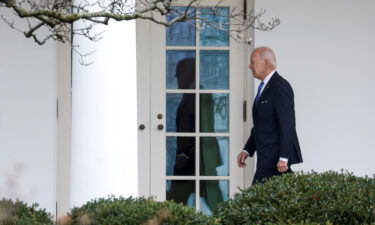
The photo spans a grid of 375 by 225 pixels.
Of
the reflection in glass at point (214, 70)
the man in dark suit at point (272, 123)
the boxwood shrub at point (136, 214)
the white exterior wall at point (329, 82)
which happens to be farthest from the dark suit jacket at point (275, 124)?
the boxwood shrub at point (136, 214)

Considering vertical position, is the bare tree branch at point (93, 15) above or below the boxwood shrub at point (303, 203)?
above

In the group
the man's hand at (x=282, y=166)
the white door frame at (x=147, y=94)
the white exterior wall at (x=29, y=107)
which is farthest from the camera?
the white door frame at (x=147, y=94)

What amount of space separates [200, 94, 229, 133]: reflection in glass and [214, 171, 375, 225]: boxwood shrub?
9.99 ft

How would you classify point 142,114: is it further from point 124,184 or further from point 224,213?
point 224,213

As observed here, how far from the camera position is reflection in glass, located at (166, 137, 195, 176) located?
10.8 m

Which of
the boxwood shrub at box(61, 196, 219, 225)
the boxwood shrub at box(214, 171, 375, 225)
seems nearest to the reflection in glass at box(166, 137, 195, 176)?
the boxwood shrub at box(214, 171, 375, 225)

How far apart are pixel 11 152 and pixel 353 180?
3.72m

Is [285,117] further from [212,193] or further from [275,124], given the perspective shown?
[212,193]

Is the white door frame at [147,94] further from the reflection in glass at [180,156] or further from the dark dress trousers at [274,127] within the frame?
the dark dress trousers at [274,127]

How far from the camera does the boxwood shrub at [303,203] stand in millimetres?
7211

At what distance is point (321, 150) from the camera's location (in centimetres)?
1056

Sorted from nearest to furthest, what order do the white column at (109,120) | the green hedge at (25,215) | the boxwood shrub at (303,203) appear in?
the green hedge at (25,215)
the boxwood shrub at (303,203)
the white column at (109,120)

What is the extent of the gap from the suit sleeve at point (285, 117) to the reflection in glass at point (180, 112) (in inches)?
67.2

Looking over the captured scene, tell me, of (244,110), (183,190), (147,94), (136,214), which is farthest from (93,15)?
(183,190)
